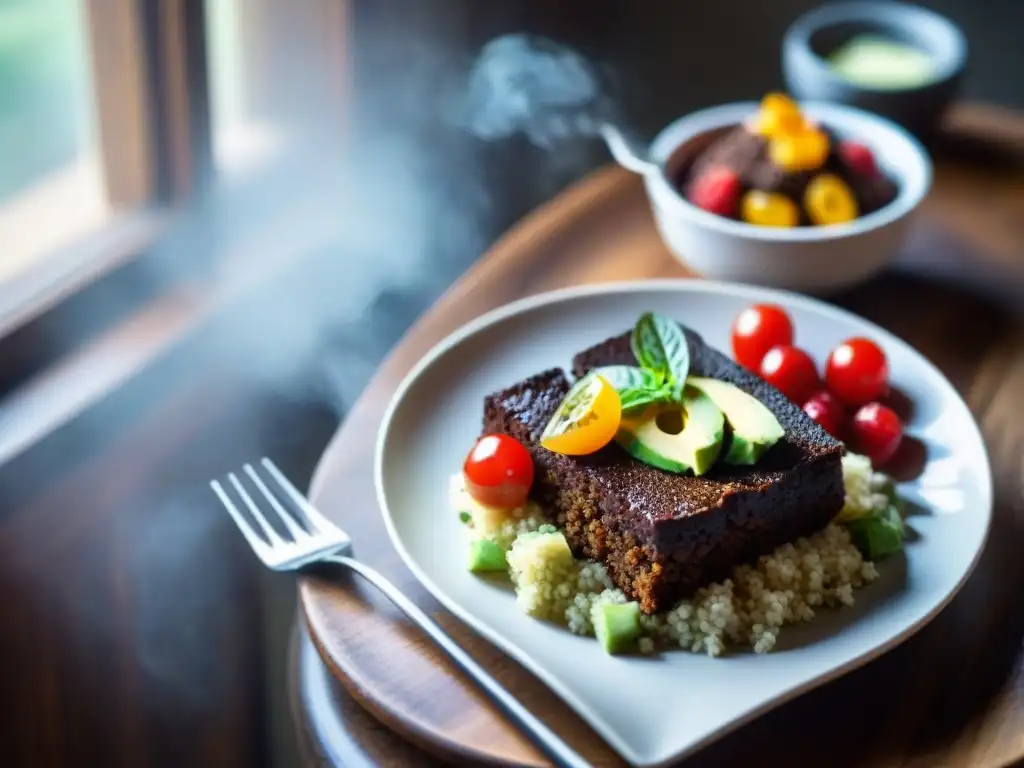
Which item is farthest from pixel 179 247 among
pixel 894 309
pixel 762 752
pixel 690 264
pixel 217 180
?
pixel 762 752

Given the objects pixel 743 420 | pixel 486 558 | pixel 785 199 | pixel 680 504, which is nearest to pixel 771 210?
pixel 785 199

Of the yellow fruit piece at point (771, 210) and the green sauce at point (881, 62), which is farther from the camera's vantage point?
the green sauce at point (881, 62)

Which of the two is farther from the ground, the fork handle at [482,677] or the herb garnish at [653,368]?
the herb garnish at [653,368]

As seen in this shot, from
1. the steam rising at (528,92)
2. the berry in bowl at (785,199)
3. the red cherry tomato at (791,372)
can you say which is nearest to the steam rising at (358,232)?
the steam rising at (528,92)

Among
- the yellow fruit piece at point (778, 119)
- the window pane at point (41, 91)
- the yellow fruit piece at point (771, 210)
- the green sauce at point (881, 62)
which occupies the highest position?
the window pane at point (41, 91)

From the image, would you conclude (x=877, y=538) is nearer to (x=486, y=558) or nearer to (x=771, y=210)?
(x=486, y=558)

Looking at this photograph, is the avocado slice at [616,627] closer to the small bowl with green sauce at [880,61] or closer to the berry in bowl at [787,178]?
the berry in bowl at [787,178]

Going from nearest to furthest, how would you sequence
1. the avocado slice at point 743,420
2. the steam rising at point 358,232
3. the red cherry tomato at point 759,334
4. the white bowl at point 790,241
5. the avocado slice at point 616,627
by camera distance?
the avocado slice at point 616,627 < the avocado slice at point 743,420 < the red cherry tomato at point 759,334 < the white bowl at point 790,241 < the steam rising at point 358,232
